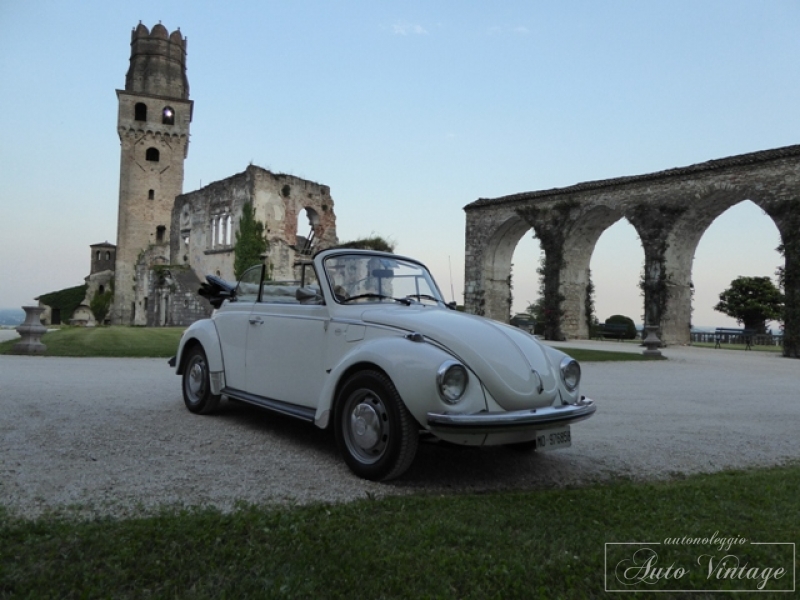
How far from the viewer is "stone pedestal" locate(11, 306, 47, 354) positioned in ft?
38.9

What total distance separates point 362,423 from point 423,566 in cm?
150

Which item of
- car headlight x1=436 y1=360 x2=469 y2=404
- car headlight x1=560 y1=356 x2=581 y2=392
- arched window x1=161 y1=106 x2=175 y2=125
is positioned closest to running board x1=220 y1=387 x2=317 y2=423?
car headlight x1=436 y1=360 x2=469 y2=404

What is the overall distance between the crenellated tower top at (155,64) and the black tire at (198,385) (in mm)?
46511

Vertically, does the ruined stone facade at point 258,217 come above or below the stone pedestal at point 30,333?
above

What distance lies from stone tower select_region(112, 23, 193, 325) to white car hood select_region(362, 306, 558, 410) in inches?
1756

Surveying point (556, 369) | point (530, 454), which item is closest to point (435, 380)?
point (556, 369)


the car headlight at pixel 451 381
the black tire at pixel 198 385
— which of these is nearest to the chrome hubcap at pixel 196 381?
the black tire at pixel 198 385

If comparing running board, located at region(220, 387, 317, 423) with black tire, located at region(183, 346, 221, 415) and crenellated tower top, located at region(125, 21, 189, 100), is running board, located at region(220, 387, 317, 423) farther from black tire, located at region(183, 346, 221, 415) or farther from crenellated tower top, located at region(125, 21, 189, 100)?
crenellated tower top, located at region(125, 21, 189, 100)

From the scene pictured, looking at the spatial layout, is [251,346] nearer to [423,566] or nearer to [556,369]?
[556,369]

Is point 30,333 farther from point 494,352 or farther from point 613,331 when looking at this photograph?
point 613,331

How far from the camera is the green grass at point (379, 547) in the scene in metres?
2.16

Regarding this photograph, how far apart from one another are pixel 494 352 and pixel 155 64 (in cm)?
5158

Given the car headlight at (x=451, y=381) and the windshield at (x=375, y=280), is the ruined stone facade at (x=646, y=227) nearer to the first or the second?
the windshield at (x=375, y=280)

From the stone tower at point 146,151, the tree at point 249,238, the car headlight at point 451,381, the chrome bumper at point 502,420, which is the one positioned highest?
the stone tower at point 146,151
